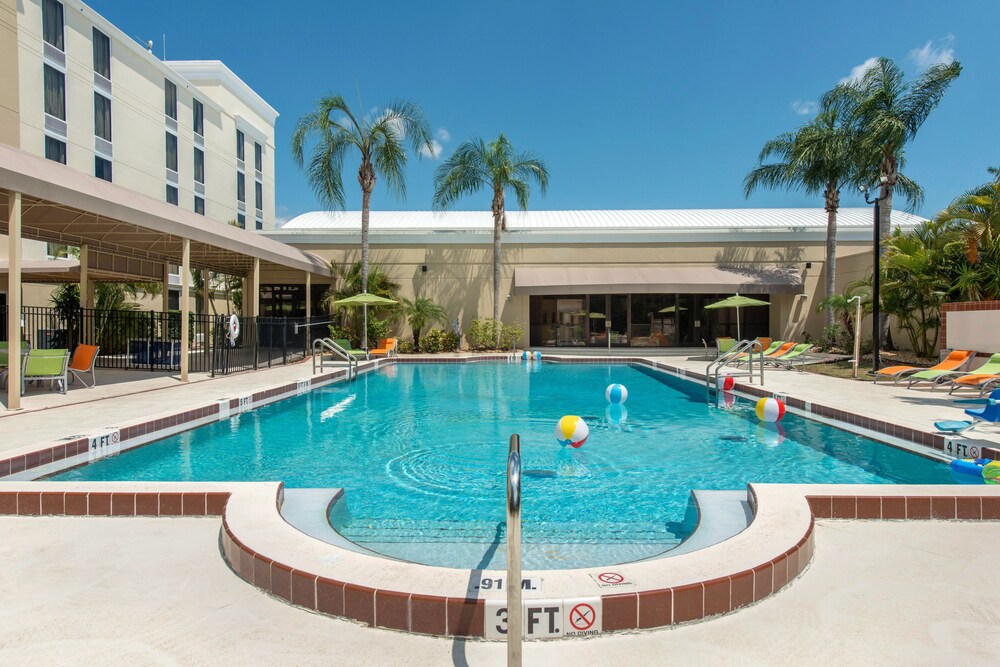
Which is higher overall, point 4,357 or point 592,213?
point 592,213

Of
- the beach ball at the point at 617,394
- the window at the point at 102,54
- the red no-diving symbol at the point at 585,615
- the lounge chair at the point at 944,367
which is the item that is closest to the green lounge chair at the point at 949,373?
the lounge chair at the point at 944,367

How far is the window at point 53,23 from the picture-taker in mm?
24125

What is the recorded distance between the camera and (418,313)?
21.3 metres

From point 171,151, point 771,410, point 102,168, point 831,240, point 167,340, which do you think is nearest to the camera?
point 771,410

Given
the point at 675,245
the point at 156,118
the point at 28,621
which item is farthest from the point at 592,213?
the point at 28,621

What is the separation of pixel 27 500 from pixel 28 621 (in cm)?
189

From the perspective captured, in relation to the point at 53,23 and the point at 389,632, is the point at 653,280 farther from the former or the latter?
the point at 53,23

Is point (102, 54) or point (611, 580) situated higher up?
point (102, 54)

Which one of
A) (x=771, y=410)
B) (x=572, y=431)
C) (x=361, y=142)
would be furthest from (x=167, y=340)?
(x=771, y=410)

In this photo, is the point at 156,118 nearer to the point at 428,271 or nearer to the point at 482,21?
the point at 428,271

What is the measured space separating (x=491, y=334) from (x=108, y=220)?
43.7 feet

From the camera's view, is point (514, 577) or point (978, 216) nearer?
point (514, 577)

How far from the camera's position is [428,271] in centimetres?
2288

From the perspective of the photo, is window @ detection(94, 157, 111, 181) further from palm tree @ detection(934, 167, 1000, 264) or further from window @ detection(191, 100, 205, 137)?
palm tree @ detection(934, 167, 1000, 264)
